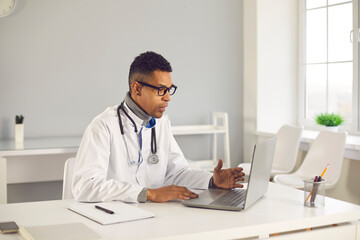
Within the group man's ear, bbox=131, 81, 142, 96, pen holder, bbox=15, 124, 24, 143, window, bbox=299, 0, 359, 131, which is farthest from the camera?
window, bbox=299, 0, 359, 131

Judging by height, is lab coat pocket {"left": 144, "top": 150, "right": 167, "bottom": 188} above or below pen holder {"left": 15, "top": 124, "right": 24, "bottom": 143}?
below

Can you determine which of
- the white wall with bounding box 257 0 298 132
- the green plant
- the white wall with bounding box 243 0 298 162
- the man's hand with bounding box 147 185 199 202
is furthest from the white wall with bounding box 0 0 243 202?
the man's hand with bounding box 147 185 199 202

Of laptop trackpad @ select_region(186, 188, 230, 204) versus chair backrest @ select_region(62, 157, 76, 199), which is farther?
chair backrest @ select_region(62, 157, 76, 199)

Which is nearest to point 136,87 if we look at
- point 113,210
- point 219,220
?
point 113,210

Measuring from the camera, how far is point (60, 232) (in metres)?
1.46

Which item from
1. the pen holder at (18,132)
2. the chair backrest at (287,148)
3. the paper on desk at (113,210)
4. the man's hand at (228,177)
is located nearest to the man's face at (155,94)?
the man's hand at (228,177)

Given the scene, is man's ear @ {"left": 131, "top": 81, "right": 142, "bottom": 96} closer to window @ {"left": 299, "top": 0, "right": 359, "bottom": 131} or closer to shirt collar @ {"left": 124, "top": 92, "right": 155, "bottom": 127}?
shirt collar @ {"left": 124, "top": 92, "right": 155, "bottom": 127}

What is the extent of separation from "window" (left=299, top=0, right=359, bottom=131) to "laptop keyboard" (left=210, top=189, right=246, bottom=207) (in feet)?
7.89

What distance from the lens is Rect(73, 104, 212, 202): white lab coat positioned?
6.14 ft

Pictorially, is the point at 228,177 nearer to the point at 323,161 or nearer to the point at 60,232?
the point at 60,232

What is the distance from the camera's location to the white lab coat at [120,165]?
73.7 inches

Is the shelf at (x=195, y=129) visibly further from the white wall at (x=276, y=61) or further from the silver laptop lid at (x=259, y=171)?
the silver laptop lid at (x=259, y=171)

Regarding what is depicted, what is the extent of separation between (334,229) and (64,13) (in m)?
3.00

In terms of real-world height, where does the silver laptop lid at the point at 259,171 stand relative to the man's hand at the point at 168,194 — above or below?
above
